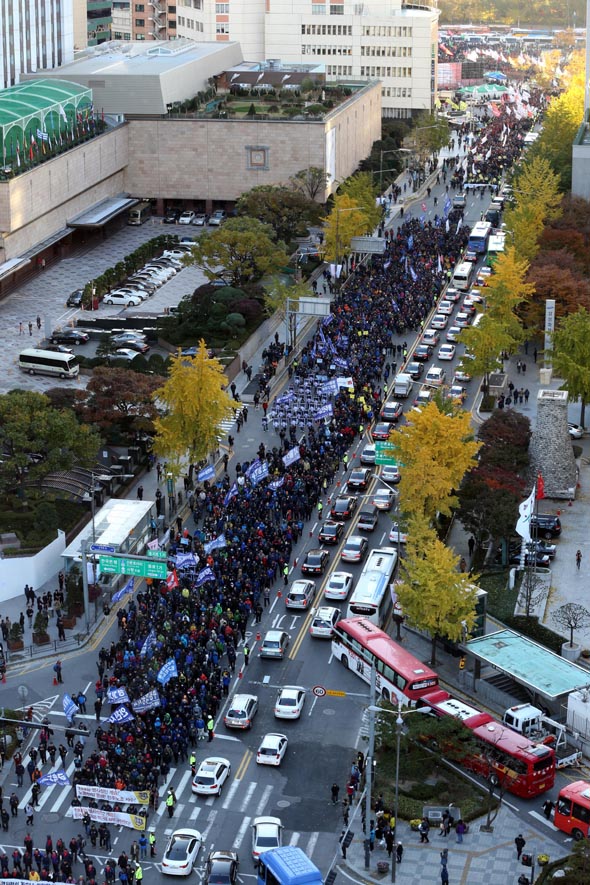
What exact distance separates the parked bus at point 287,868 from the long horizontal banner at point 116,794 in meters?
6.01

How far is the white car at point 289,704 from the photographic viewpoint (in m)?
65.4

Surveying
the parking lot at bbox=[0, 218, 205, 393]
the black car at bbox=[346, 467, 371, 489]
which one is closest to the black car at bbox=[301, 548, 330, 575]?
the black car at bbox=[346, 467, 371, 489]

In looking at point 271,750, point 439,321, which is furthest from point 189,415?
point 439,321

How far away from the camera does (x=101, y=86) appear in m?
152

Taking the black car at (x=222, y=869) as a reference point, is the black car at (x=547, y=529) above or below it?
above

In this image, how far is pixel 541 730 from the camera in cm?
6347

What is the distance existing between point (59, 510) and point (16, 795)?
81.5 feet

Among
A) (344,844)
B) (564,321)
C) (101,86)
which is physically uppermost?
(101,86)

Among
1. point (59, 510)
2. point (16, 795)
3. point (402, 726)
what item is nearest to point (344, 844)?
point (402, 726)

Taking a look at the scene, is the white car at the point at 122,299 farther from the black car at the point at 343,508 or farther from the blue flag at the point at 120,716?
the blue flag at the point at 120,716

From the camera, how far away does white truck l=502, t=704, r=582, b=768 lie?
206 feet

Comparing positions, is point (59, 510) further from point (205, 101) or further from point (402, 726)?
point (205, 101)

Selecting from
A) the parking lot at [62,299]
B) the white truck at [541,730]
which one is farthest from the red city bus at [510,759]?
the parking lot at [62,299]

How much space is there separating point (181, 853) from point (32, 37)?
11836cm
